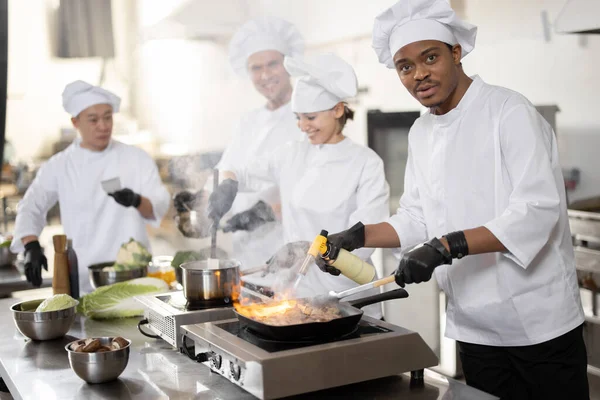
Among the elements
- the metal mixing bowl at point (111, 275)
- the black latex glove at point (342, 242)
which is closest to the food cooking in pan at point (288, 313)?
the black latex glove at point (342, 242)

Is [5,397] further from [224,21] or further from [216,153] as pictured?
[224,21]

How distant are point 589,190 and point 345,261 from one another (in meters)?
1.62

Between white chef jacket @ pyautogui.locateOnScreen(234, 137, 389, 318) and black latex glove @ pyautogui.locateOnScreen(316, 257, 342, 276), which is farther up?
white chef jacket @ pyautogui.locateOnScreen(234, 137, 389, 318)

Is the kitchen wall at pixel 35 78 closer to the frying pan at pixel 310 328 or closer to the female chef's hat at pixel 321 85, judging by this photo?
the female chef's hat at pixel 321 85

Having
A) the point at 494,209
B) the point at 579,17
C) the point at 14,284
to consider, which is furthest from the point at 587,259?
the point at 14,284

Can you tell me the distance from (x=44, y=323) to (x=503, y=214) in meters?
1.54

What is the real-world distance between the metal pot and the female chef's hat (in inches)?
42.3

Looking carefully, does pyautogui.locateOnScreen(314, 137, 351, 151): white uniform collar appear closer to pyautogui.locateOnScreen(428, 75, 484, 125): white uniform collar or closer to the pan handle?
pyautogui.locateOnScreen(428, 75, 484, 125): white uniform collar

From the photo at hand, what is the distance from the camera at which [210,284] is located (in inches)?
84.2

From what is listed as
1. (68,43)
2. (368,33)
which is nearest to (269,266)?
(368,33)

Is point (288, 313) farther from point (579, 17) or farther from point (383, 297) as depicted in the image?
point (579, 17)

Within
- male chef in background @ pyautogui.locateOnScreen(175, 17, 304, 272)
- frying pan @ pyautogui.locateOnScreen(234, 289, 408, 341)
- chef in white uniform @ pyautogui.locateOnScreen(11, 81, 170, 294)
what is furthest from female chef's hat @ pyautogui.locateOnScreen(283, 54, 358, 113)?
frying pan @ pyautogui.locateOnScreen(234, 289, 408, 341)

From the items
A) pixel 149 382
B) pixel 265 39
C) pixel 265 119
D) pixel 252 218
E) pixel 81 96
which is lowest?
pixel 149 382

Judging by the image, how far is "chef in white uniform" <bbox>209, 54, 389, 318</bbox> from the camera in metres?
2.93
